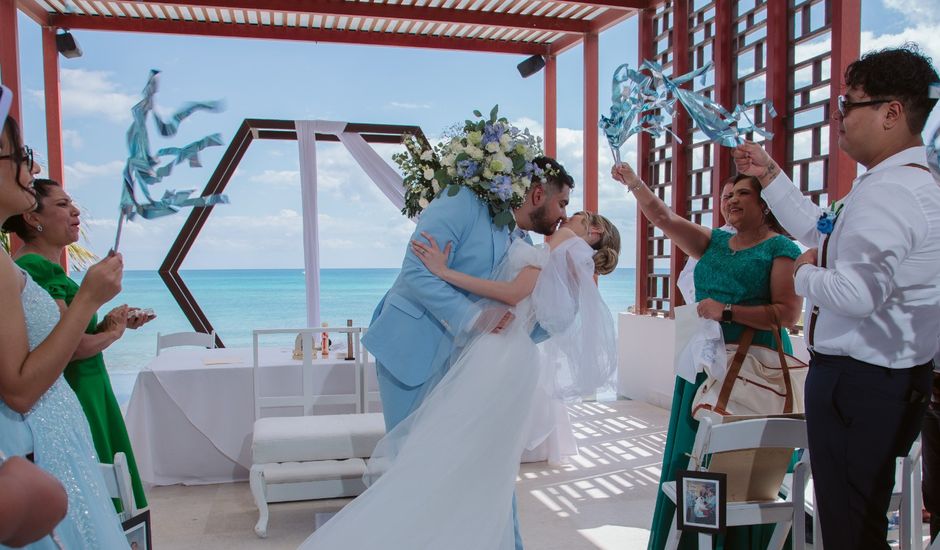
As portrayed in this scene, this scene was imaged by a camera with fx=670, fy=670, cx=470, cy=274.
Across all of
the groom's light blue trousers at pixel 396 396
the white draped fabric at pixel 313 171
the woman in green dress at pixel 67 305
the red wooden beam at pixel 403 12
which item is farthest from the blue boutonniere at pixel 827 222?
the red wooden beam at pixel 403 12

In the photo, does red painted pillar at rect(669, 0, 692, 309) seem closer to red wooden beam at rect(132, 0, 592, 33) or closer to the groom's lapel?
red wooden beam at rect(132, 0, 592, 33)

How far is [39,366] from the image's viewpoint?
3.87 feet

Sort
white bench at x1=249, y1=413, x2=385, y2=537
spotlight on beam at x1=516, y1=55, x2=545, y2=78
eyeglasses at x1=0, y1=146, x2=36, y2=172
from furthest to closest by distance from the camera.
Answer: spotlight on beam at x1=516, y1=55, x2=545, y2=78 → white bench at x1=249, y1=413, x2=385, y2=537 → eyeglasses at x1=0, y1=146, x2=36, y2=172

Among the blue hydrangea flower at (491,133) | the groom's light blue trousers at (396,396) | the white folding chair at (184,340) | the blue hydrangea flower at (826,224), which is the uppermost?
the blue hydrangea flower at (491,133)

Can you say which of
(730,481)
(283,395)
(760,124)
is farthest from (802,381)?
(760,124)

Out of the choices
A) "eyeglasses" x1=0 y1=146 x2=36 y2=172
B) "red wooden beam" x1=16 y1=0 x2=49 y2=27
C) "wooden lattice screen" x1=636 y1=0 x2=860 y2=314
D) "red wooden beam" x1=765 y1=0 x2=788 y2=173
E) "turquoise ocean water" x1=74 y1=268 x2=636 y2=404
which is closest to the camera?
"eyeglasses" x1=0 y1=146 x2=36 y2=172

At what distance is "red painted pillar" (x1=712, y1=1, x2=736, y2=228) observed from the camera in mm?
5395

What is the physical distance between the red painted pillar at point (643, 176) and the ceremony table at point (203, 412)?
11.0ft

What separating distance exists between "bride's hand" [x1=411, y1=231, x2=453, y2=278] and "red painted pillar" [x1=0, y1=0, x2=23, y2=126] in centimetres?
558

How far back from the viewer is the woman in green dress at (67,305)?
241 centimetres

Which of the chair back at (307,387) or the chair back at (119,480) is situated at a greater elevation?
the chair back at (119,480)

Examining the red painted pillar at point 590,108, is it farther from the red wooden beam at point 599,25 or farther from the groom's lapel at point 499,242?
the groom's lapel at point 499,242

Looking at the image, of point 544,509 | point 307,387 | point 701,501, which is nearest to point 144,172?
point 701,501

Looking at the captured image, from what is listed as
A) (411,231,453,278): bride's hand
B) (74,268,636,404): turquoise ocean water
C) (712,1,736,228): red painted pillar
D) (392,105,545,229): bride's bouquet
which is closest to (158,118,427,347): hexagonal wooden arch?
(712,1,736,228): red painted pillar
